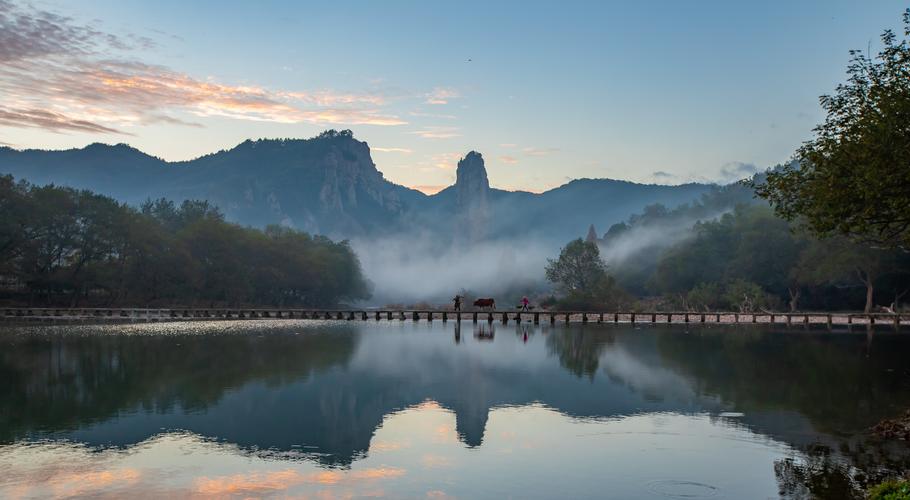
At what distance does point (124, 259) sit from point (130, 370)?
84.1m

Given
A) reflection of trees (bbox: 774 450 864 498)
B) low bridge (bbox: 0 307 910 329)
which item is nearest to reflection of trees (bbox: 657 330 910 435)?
reflection of trees (bbox: 774 450 864 498)

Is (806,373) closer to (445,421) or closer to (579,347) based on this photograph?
(579,347)

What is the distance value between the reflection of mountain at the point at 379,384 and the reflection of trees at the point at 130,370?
0.37 feet

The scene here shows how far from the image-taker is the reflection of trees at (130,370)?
35.1 metres

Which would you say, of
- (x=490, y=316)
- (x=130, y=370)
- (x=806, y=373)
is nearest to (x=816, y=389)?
(x=806, y=373)

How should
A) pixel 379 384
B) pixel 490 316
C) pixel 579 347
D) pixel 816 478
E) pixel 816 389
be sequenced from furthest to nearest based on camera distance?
pixel 490 316 < pixel 579 347 < pixel 379 384 < pixel 816 389 < pixel 816 478

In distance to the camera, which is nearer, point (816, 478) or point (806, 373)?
point (816, 478)

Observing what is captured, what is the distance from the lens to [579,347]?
6831 cm

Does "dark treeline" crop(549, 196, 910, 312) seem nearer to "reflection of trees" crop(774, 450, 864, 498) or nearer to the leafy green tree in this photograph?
the leafy green tree

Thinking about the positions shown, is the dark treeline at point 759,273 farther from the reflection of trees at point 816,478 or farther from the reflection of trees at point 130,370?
the reflection of trees at point 816,478

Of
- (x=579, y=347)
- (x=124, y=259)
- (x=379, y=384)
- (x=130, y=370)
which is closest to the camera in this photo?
(x=379, y=384)

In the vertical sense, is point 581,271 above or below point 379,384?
above

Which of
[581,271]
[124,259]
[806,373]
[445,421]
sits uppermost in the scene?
[124,259]

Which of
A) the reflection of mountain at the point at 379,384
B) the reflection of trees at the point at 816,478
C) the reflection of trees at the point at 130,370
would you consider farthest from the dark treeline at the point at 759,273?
the reflection of trees at the point at 816,478
